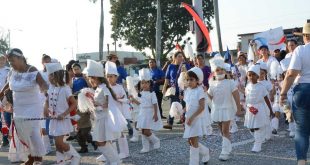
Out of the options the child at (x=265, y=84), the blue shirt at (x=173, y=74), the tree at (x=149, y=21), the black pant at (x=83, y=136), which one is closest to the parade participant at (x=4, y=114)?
the black pant at (x=83, y=136)

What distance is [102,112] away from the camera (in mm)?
6914

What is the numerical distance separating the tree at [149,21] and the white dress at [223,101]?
123 ft

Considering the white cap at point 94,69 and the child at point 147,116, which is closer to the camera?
the white cap at point 94,69

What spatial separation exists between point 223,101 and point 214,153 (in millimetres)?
1014

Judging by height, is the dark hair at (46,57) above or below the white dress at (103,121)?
above

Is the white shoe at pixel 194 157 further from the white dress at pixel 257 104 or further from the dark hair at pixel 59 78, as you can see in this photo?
the dark hair at pixel 59 78

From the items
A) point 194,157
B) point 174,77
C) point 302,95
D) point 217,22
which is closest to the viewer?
point 302,95

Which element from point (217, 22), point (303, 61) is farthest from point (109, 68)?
point (217, 22)

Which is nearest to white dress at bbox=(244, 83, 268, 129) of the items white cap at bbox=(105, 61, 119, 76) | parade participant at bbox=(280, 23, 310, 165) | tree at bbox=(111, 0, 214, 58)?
parade participant at bbox=(280, 23, 310, 165)

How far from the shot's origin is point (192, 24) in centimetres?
1518

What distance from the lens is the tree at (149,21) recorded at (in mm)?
45500

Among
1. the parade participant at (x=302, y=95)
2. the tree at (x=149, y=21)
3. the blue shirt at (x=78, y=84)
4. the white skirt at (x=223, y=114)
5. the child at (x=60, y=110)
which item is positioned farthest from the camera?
the tree at (x=149, y=21)

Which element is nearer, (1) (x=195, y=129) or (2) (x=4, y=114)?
(1) (x=195, y=129)

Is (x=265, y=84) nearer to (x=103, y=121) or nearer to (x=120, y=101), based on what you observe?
(x=120, y=101)
